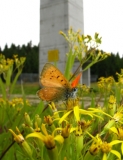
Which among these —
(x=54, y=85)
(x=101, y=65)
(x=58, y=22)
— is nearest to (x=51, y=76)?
(x=54, y=85)

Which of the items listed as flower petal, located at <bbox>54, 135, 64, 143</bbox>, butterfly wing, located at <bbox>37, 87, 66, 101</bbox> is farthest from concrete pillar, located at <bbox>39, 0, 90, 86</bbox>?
flower petal, located at <bbox>54, 135, 64, 143</bbox>

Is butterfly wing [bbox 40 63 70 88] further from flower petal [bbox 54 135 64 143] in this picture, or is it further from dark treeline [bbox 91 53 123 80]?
dark treeline [bbox 91 53 123 80]

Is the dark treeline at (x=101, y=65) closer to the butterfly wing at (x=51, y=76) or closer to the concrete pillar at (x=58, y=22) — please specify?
the concrete pillar at (x=58, y=22)

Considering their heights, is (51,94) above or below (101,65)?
below

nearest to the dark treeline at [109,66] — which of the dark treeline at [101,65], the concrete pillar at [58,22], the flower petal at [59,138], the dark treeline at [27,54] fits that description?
the dark treeline at [101,65]

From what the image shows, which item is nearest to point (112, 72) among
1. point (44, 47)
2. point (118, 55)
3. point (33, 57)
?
point (118, 55)

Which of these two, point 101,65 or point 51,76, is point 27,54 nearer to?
point 101,65
